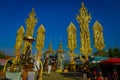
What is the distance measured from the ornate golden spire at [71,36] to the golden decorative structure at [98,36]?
409 cm

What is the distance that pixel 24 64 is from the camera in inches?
452

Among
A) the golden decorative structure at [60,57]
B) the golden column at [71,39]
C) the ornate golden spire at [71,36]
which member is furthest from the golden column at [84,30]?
the golden decorative structure at [60,57]

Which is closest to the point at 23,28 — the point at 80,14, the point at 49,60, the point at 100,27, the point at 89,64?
the point at 49,60

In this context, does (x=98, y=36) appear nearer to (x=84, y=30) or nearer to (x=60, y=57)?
(x=84, y=30)

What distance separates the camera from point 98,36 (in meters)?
34.6

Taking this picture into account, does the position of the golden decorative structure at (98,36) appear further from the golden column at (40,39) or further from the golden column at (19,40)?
the golden column at (19,40)

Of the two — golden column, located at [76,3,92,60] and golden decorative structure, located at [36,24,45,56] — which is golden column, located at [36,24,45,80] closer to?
golden decorative structure, located at [36,24,45,56]

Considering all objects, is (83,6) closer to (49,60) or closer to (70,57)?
(70,57)

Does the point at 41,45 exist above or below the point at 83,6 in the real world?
below

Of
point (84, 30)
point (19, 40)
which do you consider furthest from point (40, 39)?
point (84, 30)

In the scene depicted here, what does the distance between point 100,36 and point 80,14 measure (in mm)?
5552

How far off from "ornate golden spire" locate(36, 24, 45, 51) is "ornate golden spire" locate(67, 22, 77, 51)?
6573mm

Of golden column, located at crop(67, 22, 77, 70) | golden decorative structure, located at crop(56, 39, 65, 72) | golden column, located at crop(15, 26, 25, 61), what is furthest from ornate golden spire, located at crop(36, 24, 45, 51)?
golden column, located at crop(67, 22, 77, 70)

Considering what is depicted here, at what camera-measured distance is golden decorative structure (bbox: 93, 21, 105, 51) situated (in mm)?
33472
